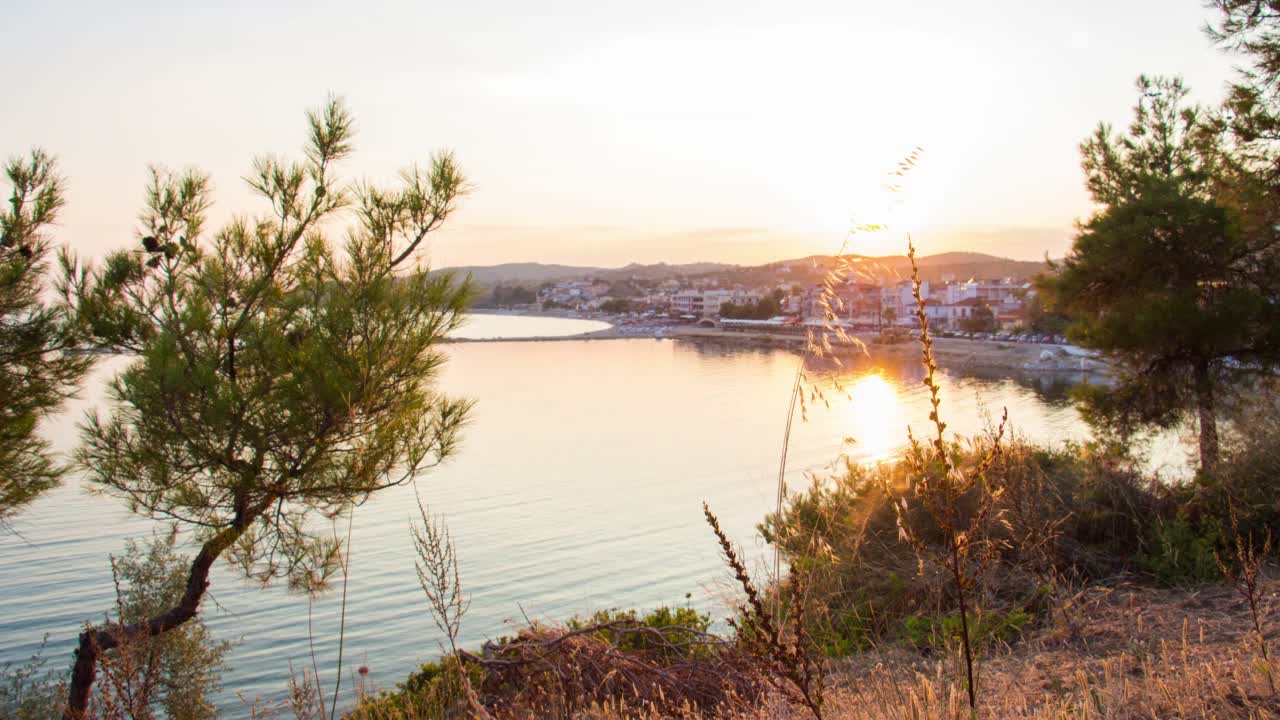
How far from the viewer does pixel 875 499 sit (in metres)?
6.30

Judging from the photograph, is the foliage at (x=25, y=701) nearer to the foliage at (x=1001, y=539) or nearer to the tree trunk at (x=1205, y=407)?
the foliage at (x=1001, y=539)

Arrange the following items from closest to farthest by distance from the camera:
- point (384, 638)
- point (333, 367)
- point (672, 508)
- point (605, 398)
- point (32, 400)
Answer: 1. point (333, 367)
2. point (32, 400)
3. point (384, 638)
4. point (672, 508)
5. point (605, 398)

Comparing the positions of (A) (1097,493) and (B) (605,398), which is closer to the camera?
(A) (1097,493)

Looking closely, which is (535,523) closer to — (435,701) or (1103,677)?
(435,701)

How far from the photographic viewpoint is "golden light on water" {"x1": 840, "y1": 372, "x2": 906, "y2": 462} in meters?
21.8

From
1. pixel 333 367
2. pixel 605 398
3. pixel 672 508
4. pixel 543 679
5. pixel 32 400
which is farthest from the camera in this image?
pixel 605 398

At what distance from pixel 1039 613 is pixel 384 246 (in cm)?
473

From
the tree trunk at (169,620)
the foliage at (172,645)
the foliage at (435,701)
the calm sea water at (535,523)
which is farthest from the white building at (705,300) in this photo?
the foliage at (435,701)

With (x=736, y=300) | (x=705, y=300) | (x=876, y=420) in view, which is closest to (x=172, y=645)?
(x=876, y=420)

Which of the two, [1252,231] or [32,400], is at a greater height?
[1252,231]

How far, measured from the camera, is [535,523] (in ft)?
53.4

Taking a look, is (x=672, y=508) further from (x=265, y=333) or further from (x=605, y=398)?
(x=605, y=398)

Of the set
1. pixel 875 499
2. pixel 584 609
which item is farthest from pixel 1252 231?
pixel 584 609

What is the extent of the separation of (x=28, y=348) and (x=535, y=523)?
433 inches
